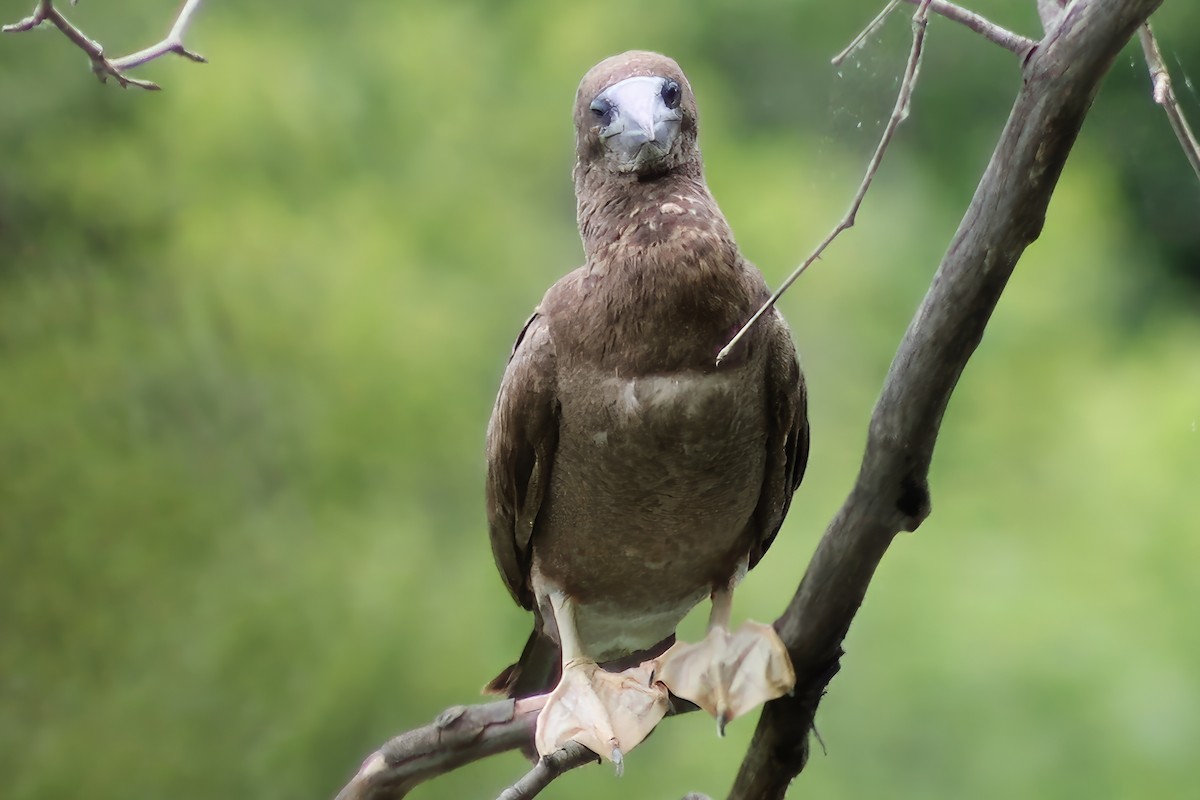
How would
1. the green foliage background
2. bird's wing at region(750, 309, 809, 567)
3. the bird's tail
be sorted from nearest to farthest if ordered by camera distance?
bird's wing at region(750, 309, 809, 567) → the bird's tail → the green foliage background

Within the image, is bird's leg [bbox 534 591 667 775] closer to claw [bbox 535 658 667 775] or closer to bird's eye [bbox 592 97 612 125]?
claw [bbox 535 658 667 775]

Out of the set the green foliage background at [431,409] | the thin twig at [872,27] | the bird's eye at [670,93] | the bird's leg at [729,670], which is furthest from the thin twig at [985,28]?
the green foliage background at [431,409]

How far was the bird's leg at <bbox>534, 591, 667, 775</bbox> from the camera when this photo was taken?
145cm

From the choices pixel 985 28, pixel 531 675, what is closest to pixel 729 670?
pixel 531 675

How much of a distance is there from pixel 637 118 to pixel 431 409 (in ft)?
4.07

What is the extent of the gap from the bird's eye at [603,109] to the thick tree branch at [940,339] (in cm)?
42

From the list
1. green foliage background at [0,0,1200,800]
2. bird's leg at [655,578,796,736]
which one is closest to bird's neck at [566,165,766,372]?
bird's leg at [655,578,796,736]

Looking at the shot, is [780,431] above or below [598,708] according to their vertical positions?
above

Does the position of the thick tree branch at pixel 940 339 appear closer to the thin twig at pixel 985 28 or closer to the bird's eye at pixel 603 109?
the thin twig at pixel 985 28

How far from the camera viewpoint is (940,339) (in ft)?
3.66

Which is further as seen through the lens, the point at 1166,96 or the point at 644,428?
the point at 644,428

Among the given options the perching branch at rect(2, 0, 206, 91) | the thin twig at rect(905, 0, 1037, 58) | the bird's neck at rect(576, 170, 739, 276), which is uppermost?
the perching branch at rect(2, 0, 206, 91)

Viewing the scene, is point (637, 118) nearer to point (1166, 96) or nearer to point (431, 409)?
point (1166, 96)

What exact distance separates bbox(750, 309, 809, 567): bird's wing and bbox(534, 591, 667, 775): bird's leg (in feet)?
0.79
